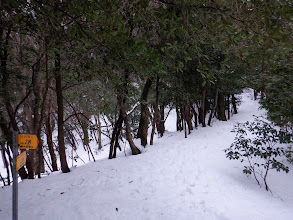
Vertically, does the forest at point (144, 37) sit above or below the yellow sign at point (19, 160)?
above

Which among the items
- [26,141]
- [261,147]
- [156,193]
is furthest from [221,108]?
[26,141]

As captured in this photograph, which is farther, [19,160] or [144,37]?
[144,37]

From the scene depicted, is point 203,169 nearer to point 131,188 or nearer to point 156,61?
point 131,188

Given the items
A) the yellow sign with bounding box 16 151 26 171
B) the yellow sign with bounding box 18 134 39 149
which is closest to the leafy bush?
the yellow sign with bounding box 18 134 39 149

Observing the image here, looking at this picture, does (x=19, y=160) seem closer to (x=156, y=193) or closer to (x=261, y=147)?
(x=156, y=193)

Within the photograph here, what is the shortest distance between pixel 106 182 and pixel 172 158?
2899 mm

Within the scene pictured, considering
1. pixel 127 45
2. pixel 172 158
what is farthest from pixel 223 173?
pixel 127 45

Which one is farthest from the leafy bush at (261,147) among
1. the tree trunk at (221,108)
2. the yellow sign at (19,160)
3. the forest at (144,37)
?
the tree trunk at (221,108)

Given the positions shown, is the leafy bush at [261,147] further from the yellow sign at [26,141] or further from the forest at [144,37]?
the yellow sign at [26,141]

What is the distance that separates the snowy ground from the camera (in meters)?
3.87

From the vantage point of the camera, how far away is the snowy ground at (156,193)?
3865 millimetres

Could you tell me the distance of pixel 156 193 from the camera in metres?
4.74

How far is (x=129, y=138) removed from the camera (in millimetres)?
8086

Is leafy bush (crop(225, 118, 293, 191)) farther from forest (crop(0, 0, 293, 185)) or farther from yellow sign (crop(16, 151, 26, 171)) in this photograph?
yellow sign (crop(16, 151, 26, 171))
